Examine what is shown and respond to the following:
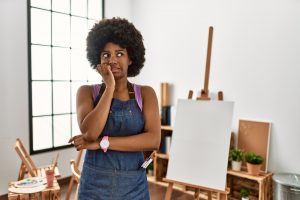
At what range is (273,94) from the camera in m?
3.09

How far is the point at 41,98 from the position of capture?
362 cm

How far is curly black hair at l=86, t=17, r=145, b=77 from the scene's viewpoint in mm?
1276

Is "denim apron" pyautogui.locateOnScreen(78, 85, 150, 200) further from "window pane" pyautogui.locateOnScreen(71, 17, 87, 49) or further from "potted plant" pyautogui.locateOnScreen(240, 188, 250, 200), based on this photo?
"window pane" pyautogui.locateOnScreen(71, 17, 87, 49)

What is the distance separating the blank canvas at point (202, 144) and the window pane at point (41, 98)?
1.99 meters

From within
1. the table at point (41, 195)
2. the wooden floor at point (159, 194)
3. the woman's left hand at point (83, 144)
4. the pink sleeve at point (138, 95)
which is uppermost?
the pink sleeve at point (138, 95)

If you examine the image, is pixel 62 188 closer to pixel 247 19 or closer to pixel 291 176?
pixel 291 176

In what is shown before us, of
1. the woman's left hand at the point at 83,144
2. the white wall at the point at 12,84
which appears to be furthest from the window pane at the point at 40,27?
the woman's left hand at the point at 83,144

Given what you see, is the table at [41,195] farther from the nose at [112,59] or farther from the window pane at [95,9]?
the window pane at [95,9]

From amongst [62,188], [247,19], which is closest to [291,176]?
[247,19]

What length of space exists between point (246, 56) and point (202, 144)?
1455 millimetres

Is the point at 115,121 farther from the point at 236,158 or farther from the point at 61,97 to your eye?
the point at 61,97

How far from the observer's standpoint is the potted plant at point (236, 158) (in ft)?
10.3

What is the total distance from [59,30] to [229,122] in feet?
8.72

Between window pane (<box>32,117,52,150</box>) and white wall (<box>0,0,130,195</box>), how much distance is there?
0.50ft
